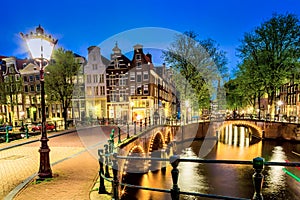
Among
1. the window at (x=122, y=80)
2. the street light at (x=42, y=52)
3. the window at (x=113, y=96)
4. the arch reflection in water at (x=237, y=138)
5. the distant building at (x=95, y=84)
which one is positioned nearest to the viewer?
the street light at (x=42, y=52)

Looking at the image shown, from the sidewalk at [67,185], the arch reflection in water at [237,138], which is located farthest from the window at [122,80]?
the sidewalk at [67,185]

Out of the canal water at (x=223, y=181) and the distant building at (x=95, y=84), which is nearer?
the canal water at (x=223, y=181)

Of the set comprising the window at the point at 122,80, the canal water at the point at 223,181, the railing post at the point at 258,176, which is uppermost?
the window at the point at 122,80

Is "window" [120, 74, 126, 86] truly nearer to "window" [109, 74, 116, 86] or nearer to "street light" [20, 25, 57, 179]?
"window" [109, 74, 116, 86]

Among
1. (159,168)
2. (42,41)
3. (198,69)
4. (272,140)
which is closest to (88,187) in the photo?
(42,41)

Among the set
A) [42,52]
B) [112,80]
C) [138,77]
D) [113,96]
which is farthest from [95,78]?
[42,52]

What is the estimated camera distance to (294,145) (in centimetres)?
2744

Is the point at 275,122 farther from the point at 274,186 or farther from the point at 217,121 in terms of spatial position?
the point at 274,186

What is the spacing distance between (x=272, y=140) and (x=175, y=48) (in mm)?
20793

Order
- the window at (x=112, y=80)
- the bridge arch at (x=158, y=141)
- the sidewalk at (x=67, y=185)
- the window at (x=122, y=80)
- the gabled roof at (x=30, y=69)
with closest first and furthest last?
the sidewalk at (x=67, y=185) → the bridge arch at (x=158, y=141) → the window at (x=122, y=80) → the window at (x=112, y=80) → the gabled roof at (x=30, y=69)

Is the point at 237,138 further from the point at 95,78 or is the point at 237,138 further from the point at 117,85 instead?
the point at 95,78

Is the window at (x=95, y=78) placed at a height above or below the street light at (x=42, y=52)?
above

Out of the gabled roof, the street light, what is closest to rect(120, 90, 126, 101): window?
the gabled roof

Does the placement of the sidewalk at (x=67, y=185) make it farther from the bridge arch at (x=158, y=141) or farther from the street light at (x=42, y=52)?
the bridge arch at (x=158, y=141)
